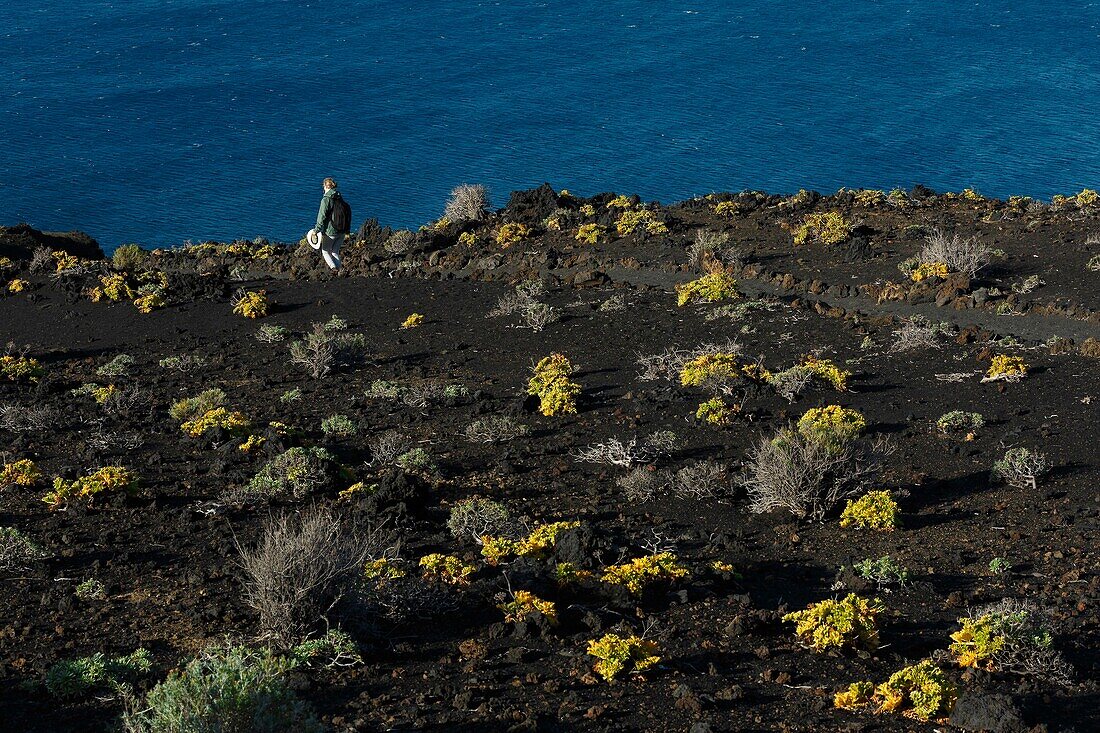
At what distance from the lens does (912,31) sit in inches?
Result: 3036

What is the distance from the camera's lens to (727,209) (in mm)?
23422

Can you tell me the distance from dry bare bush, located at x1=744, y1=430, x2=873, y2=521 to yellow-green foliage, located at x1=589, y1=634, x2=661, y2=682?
304 cm

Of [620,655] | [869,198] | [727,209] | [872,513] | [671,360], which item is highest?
[620,655]

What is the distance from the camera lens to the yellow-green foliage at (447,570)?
7.95m

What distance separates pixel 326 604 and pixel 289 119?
61.4m

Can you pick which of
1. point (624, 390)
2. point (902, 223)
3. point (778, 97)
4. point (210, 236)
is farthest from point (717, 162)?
point (624, 390)

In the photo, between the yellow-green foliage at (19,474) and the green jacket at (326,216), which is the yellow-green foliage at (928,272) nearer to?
the green jacket at (326,216)

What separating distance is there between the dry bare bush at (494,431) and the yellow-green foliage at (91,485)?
128 inches

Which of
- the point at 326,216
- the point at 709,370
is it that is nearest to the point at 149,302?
the point at 326,216

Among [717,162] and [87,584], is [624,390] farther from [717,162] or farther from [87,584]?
[717,162]

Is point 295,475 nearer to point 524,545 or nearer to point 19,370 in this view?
point 524,545

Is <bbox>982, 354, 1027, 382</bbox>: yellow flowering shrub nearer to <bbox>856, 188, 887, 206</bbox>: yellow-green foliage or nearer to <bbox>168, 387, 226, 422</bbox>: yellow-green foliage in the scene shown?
<bbox>168, 387, 226, 422</bbox>: yellow-green foliage

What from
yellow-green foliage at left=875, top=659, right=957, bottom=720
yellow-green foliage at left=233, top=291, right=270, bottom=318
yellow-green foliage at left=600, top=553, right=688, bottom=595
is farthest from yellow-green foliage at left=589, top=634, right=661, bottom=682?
yellow-green foliage at left=233, top=291, right=270, bottom=318

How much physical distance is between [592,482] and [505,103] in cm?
5875
